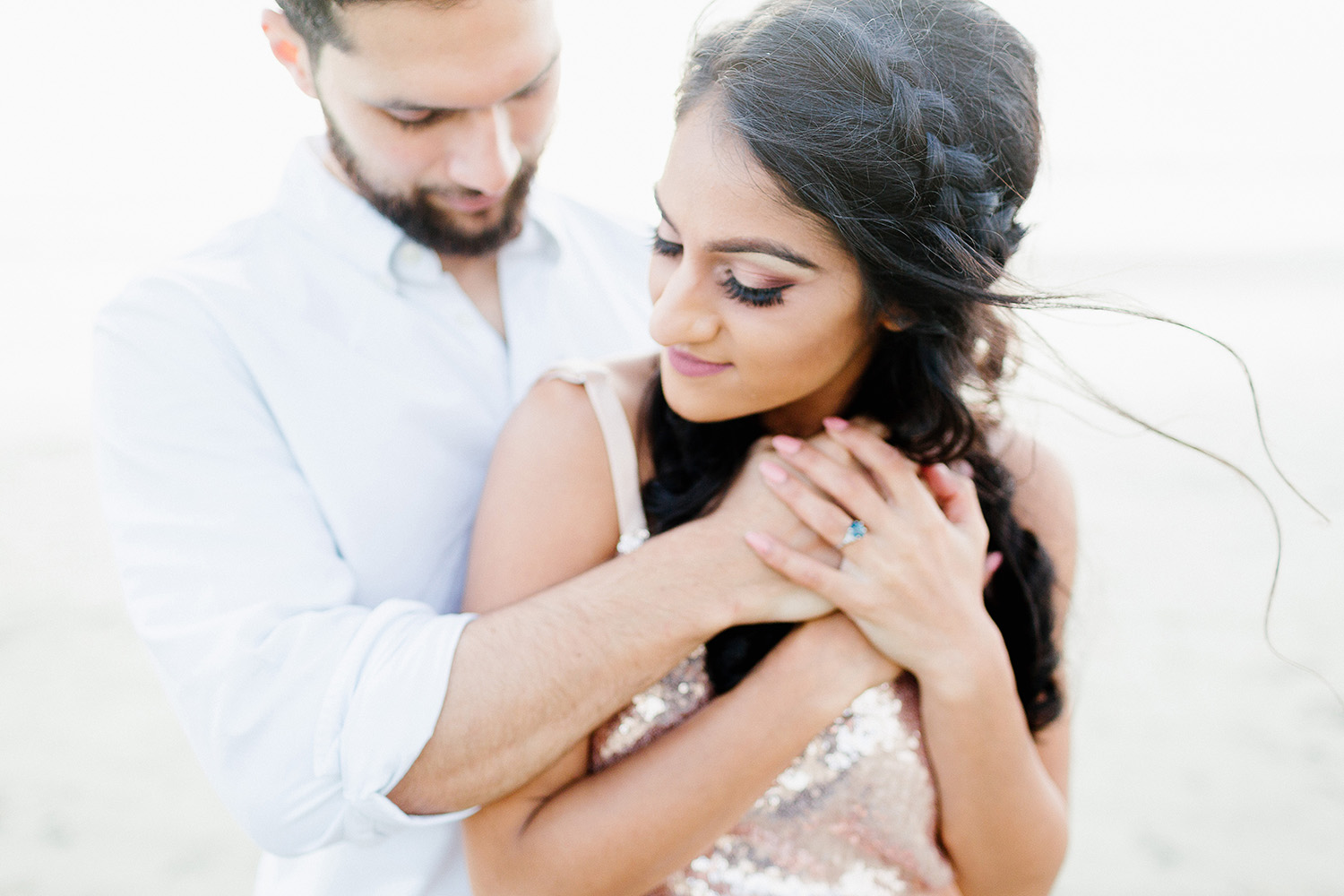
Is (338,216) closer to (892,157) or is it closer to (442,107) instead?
(442,107)

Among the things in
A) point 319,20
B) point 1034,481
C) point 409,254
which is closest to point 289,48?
point 319,20

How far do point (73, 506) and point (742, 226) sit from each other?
5052 millimetres

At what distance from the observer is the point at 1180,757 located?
3.57 metres

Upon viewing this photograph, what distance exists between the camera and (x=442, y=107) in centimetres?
168

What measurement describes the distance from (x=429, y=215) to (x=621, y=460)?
62 cm

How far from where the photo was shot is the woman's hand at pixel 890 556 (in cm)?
142

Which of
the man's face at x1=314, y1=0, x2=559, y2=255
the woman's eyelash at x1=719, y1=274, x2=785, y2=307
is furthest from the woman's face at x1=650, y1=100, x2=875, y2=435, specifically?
the man's face at x1=314, y1=0, x2=559, y2=255

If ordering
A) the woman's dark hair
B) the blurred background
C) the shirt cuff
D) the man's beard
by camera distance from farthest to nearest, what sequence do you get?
the blurred background, the man's beard, the woman's dark hair, the shirt cuff

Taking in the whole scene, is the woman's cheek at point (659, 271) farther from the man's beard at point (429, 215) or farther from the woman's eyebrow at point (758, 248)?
the man's beard at point (429, 215)

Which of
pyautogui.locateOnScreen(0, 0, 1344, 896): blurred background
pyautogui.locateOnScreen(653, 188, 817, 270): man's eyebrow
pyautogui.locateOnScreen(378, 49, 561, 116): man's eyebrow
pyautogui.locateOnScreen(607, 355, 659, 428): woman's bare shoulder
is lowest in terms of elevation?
pyautogui.locateOnScreen(0, 0, 1344, 896): blurred background

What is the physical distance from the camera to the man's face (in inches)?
63.5

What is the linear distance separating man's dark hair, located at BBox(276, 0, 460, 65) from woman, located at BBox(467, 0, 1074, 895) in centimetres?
60

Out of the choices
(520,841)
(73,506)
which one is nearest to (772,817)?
(520,841)

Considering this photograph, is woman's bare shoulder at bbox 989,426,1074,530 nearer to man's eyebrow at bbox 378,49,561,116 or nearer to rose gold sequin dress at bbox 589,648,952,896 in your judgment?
rose gold sequin dress at bbox 589,648,952,896
